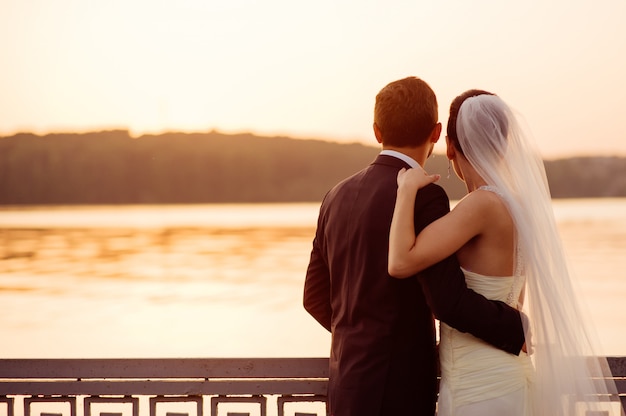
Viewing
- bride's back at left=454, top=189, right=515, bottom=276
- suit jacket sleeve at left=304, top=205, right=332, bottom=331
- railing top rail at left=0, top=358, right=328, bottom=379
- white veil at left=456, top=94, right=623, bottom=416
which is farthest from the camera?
railing top rail at left=0, top=358, right=328, bottom=379

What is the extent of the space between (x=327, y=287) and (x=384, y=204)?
0.43m

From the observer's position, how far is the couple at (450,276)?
7.37ft

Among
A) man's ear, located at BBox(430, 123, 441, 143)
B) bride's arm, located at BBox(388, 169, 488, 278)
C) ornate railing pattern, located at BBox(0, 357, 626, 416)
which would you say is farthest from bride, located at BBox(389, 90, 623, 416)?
ornate railing pattern, located at BBox(0, 357, 626, 416)

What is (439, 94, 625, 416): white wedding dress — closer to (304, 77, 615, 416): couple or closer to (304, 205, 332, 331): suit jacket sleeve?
(304, 77, 615, 416): couple

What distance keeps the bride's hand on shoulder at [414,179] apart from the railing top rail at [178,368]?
779mm

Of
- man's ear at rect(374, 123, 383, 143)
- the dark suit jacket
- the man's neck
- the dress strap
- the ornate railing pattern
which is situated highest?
man's ear at rect(374, 123, 383, 143)

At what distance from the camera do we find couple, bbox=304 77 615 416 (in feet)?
7.37

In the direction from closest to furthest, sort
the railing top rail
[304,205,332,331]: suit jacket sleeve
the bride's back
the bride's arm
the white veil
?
1. the bride's arm
2. the bride's back
3. the white veil
4. [304,205,332,331]: suit jacket sleeve
5. the railing top rail

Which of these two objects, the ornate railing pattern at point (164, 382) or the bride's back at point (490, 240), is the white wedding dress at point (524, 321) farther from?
the ornate railing pattern at point (164, 382)

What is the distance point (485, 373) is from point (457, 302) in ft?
0.95

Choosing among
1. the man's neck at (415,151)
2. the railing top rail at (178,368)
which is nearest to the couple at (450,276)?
the man's neck at (415,151)

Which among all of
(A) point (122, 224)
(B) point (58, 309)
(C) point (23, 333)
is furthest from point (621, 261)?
(A) point (122, 224)

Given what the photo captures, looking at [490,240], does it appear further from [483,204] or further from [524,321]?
[524,321]

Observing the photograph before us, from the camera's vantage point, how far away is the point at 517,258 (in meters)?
2.41
